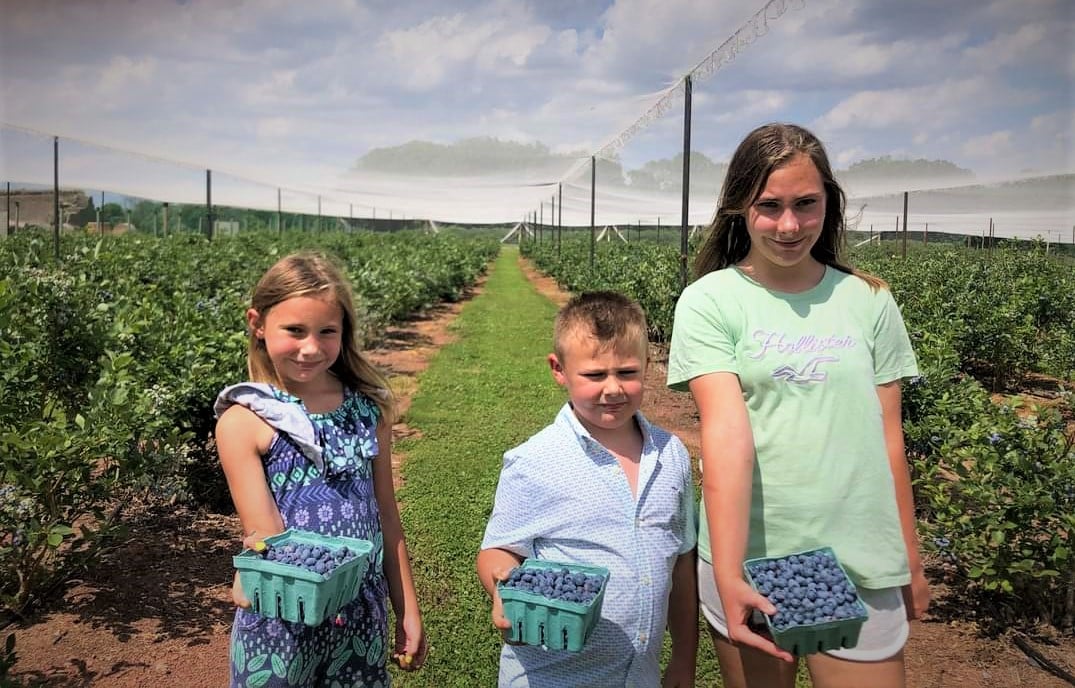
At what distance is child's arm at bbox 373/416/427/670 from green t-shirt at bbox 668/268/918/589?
0.73m

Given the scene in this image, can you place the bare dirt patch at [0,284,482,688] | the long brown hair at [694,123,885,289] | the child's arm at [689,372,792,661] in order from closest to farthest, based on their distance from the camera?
the child's arm at [689,372,792,661]
the long brown hair at [694,123,885,289]
the bare dirt patch at [0,284,482,688]

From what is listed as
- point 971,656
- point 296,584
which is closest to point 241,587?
point 296,584

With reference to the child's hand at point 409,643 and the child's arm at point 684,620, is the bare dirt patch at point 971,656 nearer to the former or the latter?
the child's arm at point 684,620

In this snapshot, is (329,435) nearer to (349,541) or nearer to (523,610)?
(349,541)

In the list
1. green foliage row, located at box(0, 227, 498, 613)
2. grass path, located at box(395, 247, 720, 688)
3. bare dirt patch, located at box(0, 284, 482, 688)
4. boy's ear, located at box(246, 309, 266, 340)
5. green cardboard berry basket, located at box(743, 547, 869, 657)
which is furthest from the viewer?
grass path, located at box(395, 247, 720, 688)

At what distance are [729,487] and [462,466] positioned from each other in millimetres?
3915

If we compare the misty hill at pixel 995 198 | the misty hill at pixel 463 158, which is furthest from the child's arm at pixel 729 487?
the misty hill at pixel 463 158

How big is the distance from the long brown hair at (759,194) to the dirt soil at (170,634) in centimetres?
196

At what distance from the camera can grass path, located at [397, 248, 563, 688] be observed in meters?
3.10

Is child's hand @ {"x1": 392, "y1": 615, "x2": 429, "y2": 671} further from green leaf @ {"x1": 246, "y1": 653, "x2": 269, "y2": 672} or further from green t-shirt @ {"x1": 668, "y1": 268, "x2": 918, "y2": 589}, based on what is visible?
green t-shirt @ {"x1": 668, "y1": 268, "x2": 918, "y2": 589}

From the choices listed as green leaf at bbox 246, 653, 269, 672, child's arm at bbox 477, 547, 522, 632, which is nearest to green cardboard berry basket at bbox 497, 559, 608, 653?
child's arm at bbox 477, 547, 522, 632

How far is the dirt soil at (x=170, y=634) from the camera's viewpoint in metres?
2.78

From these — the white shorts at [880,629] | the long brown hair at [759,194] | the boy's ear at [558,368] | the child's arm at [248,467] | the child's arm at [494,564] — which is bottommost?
the white shorts at [880,629]

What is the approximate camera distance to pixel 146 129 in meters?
13.1
